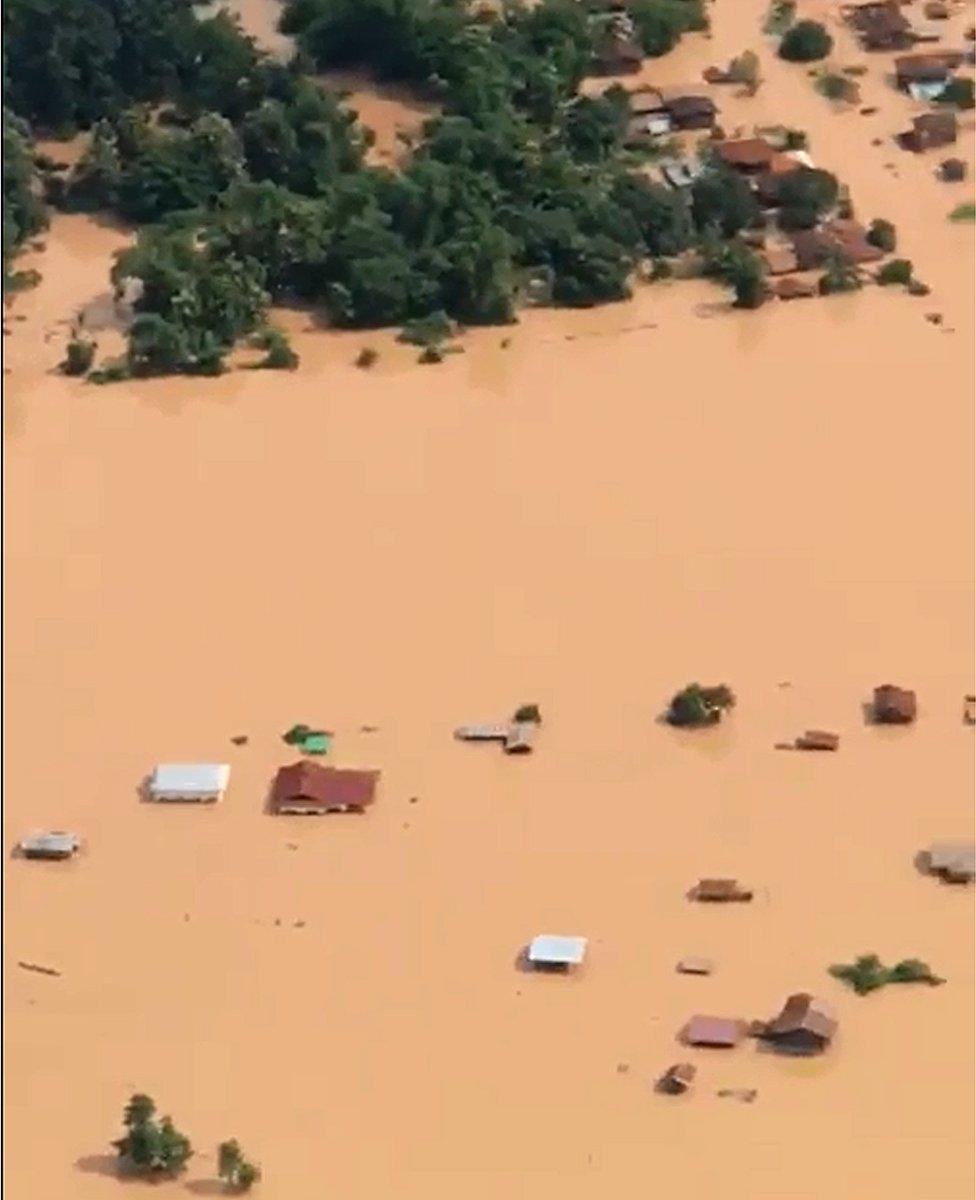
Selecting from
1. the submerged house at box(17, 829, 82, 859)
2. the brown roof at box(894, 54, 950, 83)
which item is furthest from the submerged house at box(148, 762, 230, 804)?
the brown roof at box(894, 54, 950, 83)

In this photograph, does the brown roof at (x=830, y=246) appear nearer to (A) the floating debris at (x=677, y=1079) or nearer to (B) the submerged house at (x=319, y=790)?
(B) the submerged house at (x=319, y=790)

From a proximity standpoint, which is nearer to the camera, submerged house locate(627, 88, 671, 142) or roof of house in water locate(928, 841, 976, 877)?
roof of house in water locate(928, 841, 976, 877)

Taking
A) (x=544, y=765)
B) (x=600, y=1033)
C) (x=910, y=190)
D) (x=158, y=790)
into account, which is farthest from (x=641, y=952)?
(x=910, y=190)

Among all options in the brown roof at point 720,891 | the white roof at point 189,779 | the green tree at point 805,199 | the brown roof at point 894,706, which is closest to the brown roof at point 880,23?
the green tree at point 805,199

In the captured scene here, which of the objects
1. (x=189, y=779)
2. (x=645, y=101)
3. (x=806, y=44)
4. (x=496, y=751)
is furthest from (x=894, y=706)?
(x=806, y=44)

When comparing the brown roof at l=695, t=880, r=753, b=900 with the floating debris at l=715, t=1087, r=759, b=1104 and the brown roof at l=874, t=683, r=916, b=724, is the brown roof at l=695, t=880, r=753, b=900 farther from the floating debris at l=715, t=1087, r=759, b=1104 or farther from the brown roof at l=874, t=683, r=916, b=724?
the brown roof at l=874, t=683, r=916, b=724

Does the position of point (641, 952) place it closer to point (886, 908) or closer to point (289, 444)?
point (886, 908)
